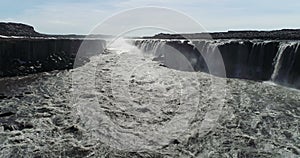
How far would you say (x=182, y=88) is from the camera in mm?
18953

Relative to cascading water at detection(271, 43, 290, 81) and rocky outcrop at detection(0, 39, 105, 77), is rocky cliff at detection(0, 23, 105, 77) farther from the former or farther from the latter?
cascading water at detection(271, 43, 290, 81)

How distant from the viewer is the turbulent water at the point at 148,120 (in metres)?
9.16

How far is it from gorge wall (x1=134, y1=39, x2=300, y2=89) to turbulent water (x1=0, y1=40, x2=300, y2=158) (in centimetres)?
266

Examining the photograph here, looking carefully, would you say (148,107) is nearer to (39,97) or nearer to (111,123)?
(111,123)

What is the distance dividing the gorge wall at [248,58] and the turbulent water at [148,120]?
266cm

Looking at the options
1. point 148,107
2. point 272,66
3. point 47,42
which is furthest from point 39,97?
point 47,42

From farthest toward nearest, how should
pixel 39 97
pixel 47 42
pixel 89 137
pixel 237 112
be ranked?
pixel 47 42 < pixel 39 97 < pixel 237 112 < pixel 89 137

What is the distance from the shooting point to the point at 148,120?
12125 mm

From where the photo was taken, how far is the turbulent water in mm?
9156

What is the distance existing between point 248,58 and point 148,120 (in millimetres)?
16192

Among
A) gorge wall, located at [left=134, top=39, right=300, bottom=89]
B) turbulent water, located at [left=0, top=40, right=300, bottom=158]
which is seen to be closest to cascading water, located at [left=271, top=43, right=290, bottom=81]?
gorge wall, located at [left=134, top=39, right=300, bottom=89]

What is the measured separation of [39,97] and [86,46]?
41.5 meters

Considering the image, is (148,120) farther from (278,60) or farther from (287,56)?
(278,60)

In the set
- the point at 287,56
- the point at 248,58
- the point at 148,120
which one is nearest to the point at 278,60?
the point at 287,56
